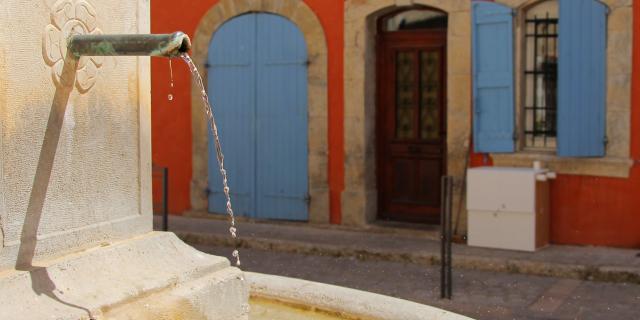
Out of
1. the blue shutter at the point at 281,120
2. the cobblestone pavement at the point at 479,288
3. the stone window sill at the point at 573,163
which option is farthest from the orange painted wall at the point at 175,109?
the stone window sill at the point at 573,163

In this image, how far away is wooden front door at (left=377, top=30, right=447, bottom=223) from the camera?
10.6 m

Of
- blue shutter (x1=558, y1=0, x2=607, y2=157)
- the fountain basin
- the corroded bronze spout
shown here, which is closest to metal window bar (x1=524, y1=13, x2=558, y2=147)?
blue shutter (x1=558, y1=0, x2=607, y2=157)

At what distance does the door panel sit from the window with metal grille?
105 inches

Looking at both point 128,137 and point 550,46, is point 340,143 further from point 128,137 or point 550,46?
point 128,137

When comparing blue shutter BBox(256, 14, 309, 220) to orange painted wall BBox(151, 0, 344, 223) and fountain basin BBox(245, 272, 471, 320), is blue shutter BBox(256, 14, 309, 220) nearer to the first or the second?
orange painted wall BBox(151, 0, 344, 223)

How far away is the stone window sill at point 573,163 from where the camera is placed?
9.19m

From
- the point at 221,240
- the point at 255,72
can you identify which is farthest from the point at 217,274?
the point at 255,72

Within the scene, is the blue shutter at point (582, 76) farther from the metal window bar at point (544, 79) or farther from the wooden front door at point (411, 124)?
the wooden front door at point (411, 124)

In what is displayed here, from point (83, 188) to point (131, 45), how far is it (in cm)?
64

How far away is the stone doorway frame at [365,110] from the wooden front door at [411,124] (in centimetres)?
17

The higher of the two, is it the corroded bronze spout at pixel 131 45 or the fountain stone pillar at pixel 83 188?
the corroded bronze spout at pixel 131 45

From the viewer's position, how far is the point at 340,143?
432 inches

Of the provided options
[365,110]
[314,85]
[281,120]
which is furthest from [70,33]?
[281,120]

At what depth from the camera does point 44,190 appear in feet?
11.1
